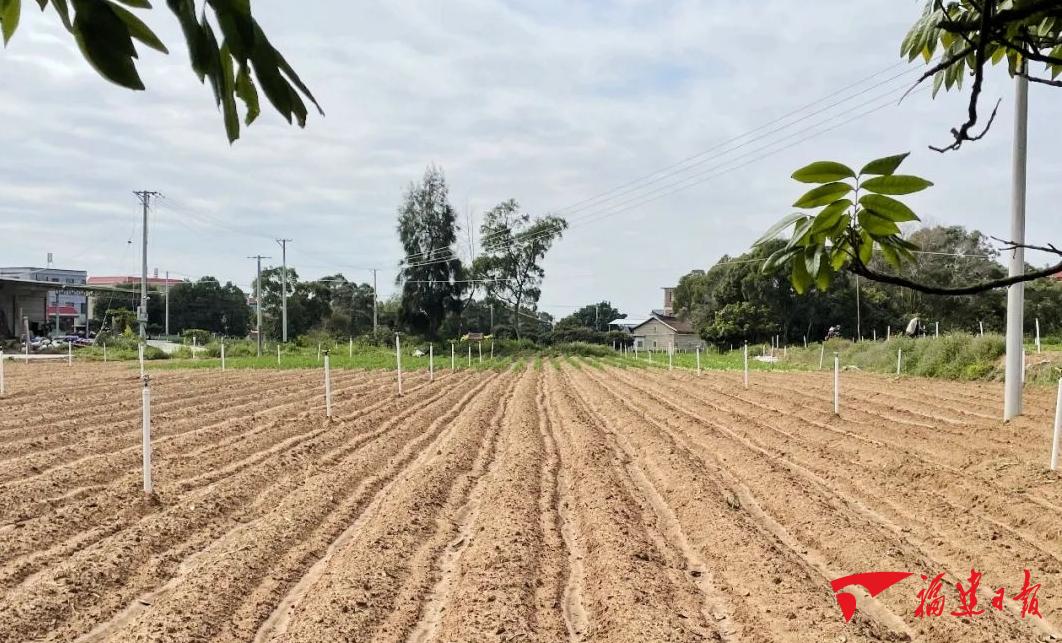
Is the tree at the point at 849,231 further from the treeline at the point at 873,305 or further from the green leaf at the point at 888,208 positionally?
the treeline at the point at 873,305

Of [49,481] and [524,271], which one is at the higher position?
[524,271]

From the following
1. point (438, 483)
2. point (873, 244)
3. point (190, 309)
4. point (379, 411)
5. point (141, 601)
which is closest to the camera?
point (873, 244)

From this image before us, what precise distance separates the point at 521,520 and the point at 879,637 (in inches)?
123

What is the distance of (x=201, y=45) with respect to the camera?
2.79ft

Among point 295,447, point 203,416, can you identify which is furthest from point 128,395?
point 295,447

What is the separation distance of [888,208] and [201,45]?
107cm

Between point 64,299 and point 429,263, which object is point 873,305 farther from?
point 64,299

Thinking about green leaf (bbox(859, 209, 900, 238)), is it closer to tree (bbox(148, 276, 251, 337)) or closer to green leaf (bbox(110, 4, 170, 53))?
green leaf (bbox(110, 4, 170, 53))

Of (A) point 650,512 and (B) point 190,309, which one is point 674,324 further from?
(A) point 650,512

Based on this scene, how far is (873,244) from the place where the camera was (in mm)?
1521

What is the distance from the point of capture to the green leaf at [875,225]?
1.38 m

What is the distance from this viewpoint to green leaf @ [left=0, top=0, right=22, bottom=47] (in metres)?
0.88

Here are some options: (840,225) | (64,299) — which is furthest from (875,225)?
(64,299)

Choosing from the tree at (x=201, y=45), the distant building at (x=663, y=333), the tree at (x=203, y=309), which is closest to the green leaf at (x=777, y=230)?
the tree at (x=201, y=45)
